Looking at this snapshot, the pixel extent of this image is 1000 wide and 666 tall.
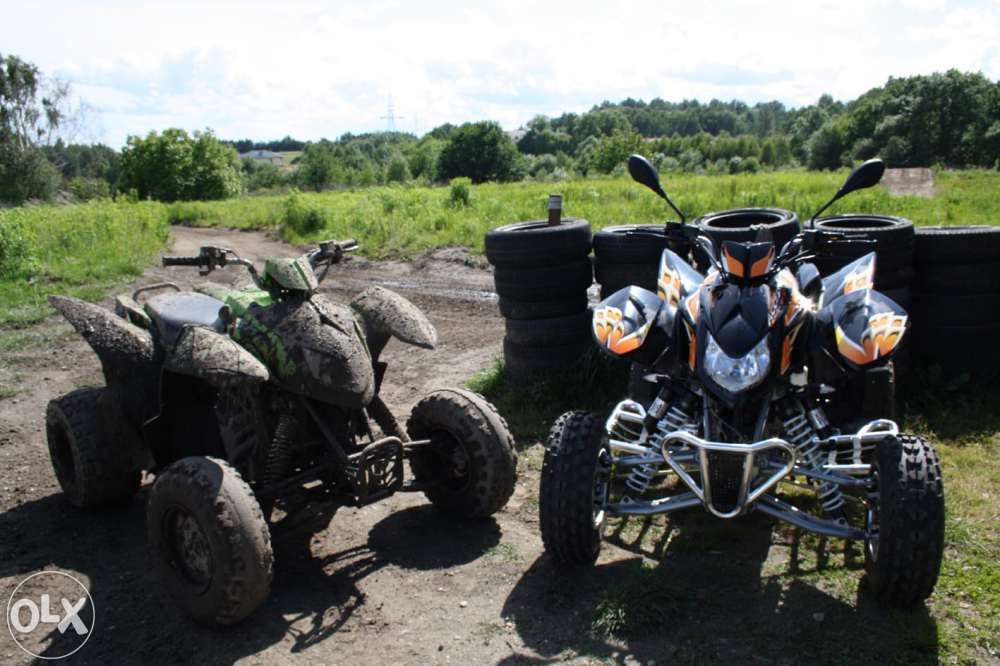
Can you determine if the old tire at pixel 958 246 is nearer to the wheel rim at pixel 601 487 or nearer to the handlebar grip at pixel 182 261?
the wheel rim at pixel 601 487

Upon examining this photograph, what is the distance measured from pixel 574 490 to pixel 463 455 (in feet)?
3.49

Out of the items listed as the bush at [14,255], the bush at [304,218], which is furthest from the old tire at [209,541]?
the bush at [304,218]

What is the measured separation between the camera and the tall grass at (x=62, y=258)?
12281 mm

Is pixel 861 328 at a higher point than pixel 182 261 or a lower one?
lower

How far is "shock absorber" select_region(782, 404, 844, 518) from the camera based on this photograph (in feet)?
12.9

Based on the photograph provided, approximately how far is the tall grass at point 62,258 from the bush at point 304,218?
3.38 metres

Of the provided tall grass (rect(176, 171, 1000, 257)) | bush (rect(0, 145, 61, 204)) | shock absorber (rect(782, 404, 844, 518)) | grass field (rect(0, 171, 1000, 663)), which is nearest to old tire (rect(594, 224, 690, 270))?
grass field (rect(0, 171, 1000, 663))

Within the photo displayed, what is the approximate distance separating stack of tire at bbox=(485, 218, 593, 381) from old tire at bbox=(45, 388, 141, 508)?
306 centimetres

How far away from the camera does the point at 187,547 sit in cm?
396

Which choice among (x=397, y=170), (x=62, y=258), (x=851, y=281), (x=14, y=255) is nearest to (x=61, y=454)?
(x=851, y=281)

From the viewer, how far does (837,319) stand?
13.2ft

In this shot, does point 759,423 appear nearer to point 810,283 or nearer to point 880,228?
point 810,283

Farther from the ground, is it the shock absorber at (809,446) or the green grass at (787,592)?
the shock absorber at (809,446)

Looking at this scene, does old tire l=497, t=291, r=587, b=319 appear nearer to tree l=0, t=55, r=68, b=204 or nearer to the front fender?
the front fender
